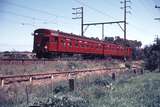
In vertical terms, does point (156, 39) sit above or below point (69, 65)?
above

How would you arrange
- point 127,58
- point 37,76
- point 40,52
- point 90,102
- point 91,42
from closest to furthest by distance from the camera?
1. point 90,102
2. point 37,76
3. point 40,52
4. point 91,42
5. point 127,58

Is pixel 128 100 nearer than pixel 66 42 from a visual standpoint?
Yes

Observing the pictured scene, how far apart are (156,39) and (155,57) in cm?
362

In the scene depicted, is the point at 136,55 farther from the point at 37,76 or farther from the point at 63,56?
the point at 37,76

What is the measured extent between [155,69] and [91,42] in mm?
9641

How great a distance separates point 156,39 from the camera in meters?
42.5

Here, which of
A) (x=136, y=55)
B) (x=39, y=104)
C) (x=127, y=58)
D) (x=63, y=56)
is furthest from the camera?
(x=136, y=55)

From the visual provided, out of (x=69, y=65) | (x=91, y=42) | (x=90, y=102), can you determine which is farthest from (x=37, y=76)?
(x=91, y=42)

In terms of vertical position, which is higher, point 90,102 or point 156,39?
point 156,39

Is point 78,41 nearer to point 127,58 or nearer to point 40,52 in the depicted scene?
point 40,52

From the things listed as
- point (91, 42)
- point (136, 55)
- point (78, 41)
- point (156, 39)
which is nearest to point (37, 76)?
point (78, 41)

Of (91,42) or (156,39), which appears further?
(156,39)

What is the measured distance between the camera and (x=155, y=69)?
131ft

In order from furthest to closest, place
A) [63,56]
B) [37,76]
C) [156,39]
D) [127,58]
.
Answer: [127,58], [156,39], [63,56], [37,76]
